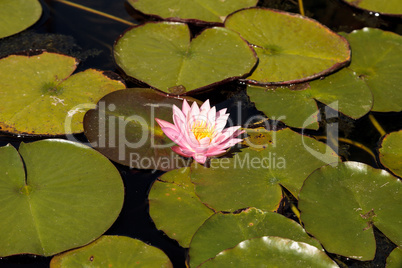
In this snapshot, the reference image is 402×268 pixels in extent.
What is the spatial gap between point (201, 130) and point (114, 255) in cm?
89

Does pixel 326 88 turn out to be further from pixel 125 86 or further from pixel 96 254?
pixel 96 254

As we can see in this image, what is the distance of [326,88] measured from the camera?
300cm

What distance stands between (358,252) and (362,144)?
96cm

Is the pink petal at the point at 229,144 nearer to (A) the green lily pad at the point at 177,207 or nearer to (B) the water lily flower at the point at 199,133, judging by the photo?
(B) the water lily flower at the point at 199,133

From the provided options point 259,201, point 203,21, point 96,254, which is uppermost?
point 203,21

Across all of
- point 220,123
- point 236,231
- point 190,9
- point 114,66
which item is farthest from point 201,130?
point 190,9

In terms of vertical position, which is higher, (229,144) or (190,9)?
(190,9)

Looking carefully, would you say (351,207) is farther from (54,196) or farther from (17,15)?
(17,15)

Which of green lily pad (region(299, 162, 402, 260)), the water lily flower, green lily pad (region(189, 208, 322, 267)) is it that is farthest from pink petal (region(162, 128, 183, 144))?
green lily pad (region(299, 162, 402, 260))

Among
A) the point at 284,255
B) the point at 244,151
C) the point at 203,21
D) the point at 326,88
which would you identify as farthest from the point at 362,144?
the point at 203,21

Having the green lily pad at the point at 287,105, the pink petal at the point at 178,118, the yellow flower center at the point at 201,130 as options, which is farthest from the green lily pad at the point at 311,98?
the pink petal at the point at 178,118

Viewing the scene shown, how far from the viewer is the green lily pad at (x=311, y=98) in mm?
2809

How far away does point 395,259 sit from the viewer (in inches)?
82.3

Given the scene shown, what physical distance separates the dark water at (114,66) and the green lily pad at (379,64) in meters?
0.12
